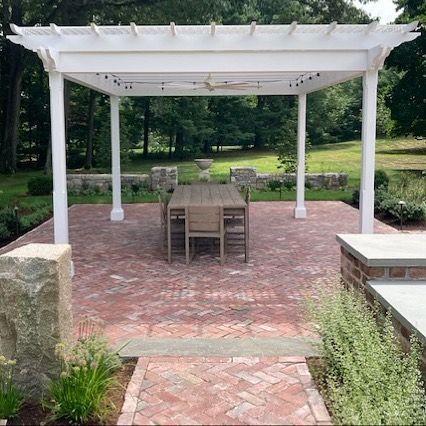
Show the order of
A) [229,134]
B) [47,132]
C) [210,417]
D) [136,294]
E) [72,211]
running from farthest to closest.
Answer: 1. [229,134]
2. [47,132]
3. [72,211]
4. [136,294]
5. [210,417]

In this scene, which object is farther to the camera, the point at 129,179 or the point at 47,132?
the point at 47,132

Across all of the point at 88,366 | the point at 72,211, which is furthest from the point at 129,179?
the point at 88,366

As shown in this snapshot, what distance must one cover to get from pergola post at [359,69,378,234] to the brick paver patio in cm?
89

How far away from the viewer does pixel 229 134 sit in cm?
3191

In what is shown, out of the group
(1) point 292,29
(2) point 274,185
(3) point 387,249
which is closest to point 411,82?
(2) point 274,185

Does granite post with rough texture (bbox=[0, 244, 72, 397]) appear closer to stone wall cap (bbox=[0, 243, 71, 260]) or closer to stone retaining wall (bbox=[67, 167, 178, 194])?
stone wall cap (bbox=[0, 243, 71, 260])

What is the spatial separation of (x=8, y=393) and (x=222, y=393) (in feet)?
4.18

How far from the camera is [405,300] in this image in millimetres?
3570

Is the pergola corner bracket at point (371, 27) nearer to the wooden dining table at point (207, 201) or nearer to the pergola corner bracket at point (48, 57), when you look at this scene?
the wooden dining table at point (207, 201)

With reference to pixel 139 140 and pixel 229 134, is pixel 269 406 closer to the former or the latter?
pixel 229 134

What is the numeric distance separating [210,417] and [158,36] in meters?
4.75

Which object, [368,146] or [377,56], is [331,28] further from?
[368,146]

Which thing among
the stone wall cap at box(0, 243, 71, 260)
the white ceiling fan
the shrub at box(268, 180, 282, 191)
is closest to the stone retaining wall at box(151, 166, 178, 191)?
the shrub at box(268, 180, 282, 191)

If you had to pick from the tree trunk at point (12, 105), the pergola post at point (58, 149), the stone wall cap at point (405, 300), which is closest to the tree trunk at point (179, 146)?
the tree trunk at point (12, 105)
